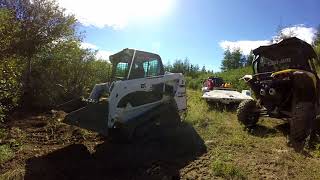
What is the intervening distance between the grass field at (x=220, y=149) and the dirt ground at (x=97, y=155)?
0.09 ft

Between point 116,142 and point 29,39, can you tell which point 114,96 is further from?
point 29,39

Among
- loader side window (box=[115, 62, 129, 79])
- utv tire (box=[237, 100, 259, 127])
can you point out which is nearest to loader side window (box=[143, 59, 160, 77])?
loader side window (box=[115, 62, 129, 79])

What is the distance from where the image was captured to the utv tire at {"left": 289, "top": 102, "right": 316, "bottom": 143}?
8.56 meters

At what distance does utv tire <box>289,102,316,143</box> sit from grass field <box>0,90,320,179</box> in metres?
0.43

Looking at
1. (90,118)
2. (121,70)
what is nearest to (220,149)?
(90,118)

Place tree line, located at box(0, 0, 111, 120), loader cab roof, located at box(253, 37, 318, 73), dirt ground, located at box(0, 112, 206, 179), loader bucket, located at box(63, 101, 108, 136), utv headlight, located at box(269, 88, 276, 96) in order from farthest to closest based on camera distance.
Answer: tree line, located at box(0, 0, 111, 120) → loader cab roof, located at box(253, 37, 318, 73) → utv headlight, located at box(269, 88, 276, 96) → loader bucket, located at box(63, 101, 108, 136) → dirt ground, located at box(0, 112, 206, 179)

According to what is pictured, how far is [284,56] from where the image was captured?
10.2 m

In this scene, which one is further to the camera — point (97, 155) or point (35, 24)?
point (35, 24)

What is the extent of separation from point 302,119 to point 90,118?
4.82 metres

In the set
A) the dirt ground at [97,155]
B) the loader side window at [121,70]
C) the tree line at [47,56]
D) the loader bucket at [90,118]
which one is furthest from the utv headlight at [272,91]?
the tree line at [47,56]

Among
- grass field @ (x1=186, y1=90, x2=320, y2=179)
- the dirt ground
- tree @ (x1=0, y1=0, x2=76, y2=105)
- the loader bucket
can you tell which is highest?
tree @ (x1=0, y1=0, x2=76, y2=105)

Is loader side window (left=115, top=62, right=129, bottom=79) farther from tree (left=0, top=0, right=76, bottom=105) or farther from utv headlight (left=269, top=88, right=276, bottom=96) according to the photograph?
tree (left=0, top=0, right=76, bottom=105)

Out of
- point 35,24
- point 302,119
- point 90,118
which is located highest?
point 35,24

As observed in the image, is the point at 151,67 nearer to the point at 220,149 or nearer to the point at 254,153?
the point at 220,149
